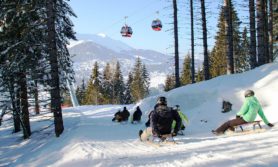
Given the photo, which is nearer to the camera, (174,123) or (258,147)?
(258,147)

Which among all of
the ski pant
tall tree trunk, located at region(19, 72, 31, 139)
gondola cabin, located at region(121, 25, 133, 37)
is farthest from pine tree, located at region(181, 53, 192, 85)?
the ski pant

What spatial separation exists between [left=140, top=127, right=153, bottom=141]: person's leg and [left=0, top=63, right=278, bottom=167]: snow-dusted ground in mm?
422

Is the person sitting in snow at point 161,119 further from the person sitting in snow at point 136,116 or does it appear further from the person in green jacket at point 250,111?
the person sitting in snow at point 136,116

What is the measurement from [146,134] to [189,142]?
171 centimetres

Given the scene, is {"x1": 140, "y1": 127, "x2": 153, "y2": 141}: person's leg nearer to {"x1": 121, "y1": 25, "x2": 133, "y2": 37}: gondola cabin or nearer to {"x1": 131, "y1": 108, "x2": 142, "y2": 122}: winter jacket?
{"x1": 131, "y1": 108, "x2": 142, "y2": 122}: winter jacket

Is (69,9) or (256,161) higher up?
(69,9)

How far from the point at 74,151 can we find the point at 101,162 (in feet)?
8.26

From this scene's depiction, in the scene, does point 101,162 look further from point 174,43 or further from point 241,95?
point 174,43

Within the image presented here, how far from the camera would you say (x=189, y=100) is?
2177 centimetres

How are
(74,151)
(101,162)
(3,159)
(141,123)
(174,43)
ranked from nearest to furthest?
(101,162), (74,151), (3,159), (141,123), (174,43)

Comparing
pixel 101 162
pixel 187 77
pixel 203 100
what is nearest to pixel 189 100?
pixel 203 100

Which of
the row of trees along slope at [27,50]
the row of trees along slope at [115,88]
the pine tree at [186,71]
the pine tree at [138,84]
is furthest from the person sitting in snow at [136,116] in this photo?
the pine tree at [138,84]

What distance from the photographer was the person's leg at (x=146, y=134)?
13.3 meters

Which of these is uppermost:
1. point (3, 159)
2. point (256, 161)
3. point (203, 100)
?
point (203, 100)
